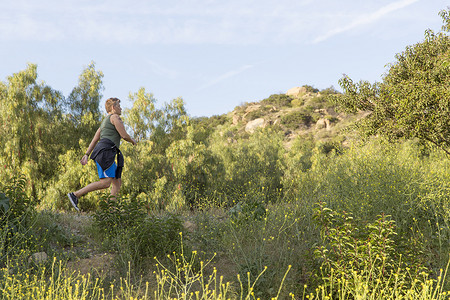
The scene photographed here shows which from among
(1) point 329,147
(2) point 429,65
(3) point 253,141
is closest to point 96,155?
(2) point 429,65

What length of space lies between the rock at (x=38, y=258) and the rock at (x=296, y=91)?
4571 centimetres

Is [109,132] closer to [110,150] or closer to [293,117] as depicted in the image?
[110,150]

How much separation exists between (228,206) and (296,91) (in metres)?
40.7

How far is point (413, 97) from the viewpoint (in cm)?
918

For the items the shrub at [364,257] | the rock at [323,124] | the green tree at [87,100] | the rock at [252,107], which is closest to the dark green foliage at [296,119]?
the rock at [323,124]

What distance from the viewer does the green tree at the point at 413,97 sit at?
9.03 metres

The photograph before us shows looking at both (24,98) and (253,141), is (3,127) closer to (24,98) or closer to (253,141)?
(24,98)

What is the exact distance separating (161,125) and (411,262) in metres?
10.7

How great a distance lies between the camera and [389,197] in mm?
6086

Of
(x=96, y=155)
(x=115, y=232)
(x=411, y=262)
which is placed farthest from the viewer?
(x=96, y=155)

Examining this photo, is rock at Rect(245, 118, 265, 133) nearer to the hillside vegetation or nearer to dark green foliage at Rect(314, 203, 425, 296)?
the hillside vegetation

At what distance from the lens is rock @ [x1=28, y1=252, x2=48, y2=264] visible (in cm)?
473

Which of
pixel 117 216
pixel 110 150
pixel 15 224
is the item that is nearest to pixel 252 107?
pixel 110 150

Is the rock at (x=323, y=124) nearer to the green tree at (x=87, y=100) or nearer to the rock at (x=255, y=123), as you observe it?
the rock at (x=255, y=123)
